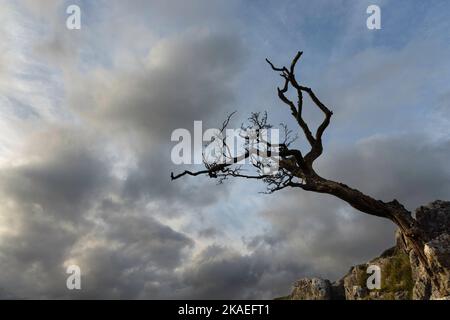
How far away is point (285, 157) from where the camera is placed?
1367 inches

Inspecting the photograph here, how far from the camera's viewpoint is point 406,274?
60344mm

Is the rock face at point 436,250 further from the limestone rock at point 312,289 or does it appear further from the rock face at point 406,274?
the limestone rock at point 312,289

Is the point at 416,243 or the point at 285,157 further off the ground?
the point at 285,157

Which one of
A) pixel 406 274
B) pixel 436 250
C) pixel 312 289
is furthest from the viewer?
pixel 312 289

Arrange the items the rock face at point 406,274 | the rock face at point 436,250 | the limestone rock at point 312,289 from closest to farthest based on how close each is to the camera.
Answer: the rock face at point 436,250 < the rock face at point 406,274 < the limestone rock at point 312,289

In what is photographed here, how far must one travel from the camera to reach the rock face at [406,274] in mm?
31047

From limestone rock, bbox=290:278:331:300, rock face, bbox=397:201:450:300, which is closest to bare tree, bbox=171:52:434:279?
rock face, bbox=397:201:450:300

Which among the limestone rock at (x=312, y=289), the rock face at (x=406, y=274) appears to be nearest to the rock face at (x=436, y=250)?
the rock face at (x=406, y=274)

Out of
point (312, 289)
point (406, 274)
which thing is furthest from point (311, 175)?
point (312, 289)

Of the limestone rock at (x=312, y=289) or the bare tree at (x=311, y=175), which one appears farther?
the limestone rock at (x=312, y=289)

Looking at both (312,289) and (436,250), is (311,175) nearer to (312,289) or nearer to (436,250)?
(436,250)
